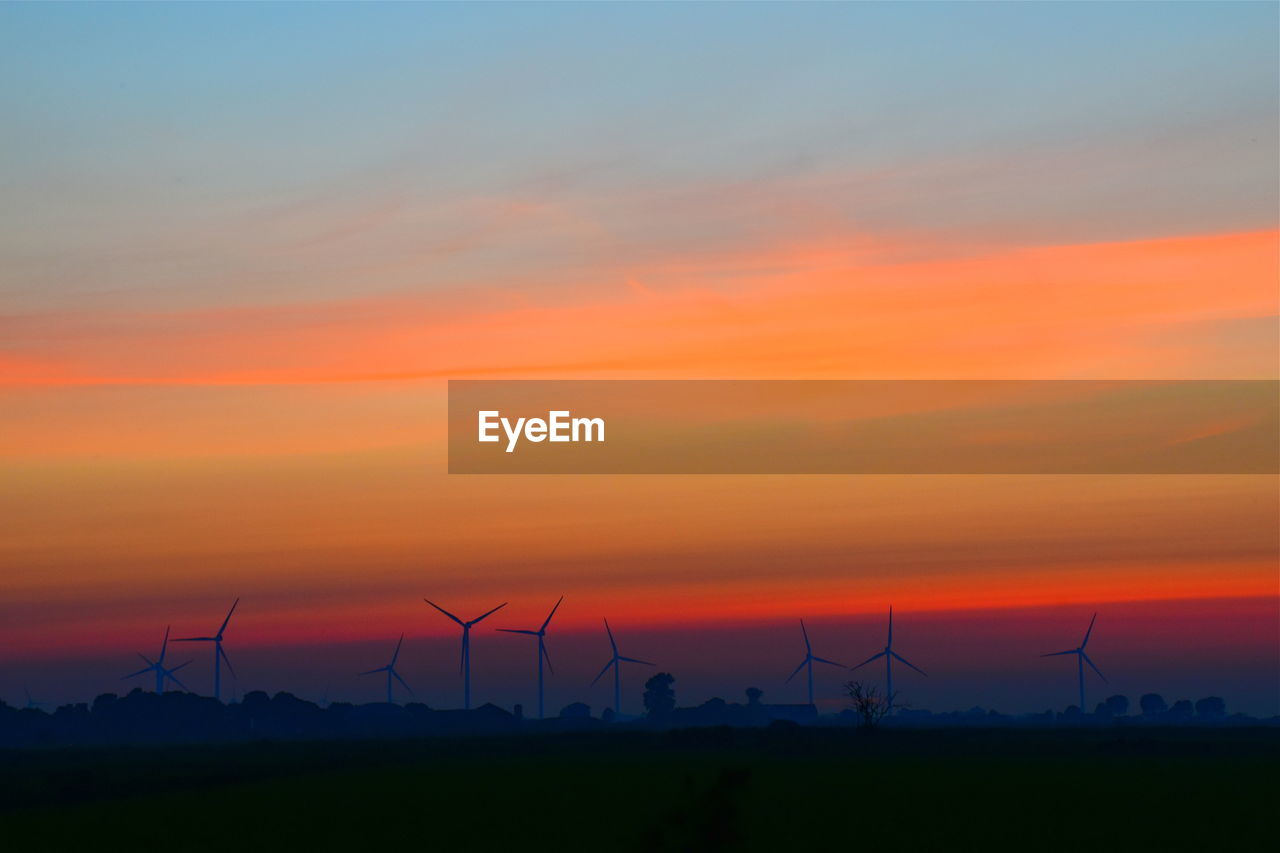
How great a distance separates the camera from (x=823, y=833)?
84.4 metres

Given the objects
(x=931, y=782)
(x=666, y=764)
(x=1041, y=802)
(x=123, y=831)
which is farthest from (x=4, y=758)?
(x=1041, y=802)

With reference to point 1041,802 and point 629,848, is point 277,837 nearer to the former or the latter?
point 629,848

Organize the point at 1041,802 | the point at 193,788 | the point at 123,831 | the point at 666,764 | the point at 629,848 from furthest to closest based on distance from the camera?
the point at 666,764 < the point at 193,788 < the point at 1041,802 < the point at 123,831 < the point at 629,848

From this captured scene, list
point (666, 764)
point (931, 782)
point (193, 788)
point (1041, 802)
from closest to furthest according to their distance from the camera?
point (1041, 802), point (931, 782), point (193, 788), point (666, 764)

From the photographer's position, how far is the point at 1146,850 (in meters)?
78.3

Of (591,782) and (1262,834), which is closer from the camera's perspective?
(1262,834)

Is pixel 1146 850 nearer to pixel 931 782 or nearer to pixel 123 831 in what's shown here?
pixel 931 782

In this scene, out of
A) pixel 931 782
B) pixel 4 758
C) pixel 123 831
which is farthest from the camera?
pixel 4 758

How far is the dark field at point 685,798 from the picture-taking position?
8256 centimetres

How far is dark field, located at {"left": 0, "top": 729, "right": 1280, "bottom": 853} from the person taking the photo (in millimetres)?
82562

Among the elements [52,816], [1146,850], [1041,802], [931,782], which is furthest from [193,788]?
[1146,850]

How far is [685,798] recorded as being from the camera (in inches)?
3447

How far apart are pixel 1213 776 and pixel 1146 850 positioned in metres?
47.8

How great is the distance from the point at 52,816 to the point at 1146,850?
6775cm
